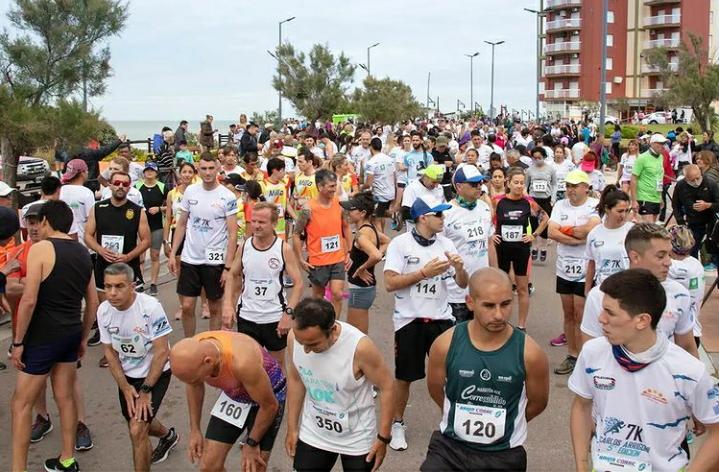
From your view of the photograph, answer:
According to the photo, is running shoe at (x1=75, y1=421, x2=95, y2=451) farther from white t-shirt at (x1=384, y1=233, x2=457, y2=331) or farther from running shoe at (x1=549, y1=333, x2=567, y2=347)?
running shoe at (x1=549, y1=333, x2=567, y2=347)

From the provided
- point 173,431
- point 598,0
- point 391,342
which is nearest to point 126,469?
point 173,431

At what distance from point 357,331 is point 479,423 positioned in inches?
34.4

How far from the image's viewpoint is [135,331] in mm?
5113

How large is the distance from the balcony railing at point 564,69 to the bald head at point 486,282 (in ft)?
268

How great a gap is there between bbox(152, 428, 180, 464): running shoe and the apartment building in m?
72.7

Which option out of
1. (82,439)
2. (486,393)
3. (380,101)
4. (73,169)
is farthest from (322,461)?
(380,101)

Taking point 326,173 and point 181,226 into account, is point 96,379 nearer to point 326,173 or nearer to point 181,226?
point 181,226

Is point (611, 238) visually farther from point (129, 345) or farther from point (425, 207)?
point (129, 345)

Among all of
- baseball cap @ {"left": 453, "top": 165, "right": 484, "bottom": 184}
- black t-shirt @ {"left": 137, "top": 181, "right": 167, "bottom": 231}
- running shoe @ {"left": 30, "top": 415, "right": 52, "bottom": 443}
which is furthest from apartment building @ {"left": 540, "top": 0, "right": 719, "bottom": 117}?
running shoe @ {"left": 30, "top": 415, "right": 52, "bottom": 443}

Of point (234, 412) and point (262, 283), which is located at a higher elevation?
point (262, 283)

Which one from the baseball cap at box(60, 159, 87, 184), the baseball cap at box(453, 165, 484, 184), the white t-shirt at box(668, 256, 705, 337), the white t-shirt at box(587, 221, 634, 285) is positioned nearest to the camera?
the white t-shirt at box(668, 256, 705, 337)

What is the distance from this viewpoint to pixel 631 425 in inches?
126

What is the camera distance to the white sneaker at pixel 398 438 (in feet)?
18.7

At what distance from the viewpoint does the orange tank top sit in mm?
7922
